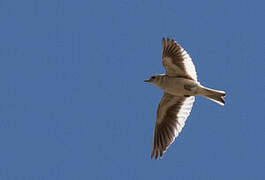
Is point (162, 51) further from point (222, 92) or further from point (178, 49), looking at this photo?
point (222, 92)

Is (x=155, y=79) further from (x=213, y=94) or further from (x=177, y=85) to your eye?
(x=213, y=94)

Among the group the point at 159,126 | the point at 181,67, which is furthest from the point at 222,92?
the point at 159,126

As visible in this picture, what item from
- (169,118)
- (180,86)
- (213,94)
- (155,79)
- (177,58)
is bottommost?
(169,118)

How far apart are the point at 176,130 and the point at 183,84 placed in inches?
50.8

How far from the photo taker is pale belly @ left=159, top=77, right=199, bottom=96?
1034 centimetres

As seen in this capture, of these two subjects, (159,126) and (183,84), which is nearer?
(183,84)

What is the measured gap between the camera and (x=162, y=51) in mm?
10594

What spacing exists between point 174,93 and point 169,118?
854mm

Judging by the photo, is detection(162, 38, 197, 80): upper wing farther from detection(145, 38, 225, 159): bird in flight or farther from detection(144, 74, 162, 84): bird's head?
detection(144, 74, 162, 84): bird's head

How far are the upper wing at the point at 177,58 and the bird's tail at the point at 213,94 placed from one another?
1.68 feet

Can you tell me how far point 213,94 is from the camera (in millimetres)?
10055

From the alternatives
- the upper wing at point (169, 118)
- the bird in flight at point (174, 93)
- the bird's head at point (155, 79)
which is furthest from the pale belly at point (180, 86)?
the upper wing at point (169, 118)

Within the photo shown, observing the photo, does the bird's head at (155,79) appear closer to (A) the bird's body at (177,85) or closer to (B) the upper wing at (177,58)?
(A) the bird's body at (177,85)

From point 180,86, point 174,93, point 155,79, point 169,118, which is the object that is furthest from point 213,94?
point 169,118
